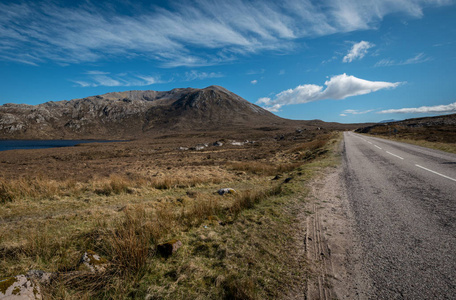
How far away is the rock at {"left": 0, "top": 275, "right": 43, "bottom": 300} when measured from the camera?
8.70ft

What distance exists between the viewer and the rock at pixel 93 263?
368cm

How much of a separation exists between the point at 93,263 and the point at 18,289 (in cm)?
114

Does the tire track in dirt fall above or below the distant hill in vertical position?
below

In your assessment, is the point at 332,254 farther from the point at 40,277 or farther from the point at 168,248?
the point at 40,277

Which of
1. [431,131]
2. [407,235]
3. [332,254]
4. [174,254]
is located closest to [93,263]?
[174,254]

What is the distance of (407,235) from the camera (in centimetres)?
401

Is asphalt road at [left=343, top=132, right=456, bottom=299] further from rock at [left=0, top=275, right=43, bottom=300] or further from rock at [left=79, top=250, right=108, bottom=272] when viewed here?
rock at [left=0, top=275, right=43, bottom=300]

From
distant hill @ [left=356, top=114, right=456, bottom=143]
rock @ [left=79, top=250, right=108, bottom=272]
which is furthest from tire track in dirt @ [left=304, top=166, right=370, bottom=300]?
distant hill @ [left=356, top=114, right=456, bottom=143]

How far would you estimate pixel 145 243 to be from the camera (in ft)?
14.4

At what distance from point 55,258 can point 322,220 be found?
6.64 m

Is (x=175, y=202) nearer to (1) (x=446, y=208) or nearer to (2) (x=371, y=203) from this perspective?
(2) (x=371, y=203)

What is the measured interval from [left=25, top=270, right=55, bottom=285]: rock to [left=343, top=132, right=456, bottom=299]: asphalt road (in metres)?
5.23

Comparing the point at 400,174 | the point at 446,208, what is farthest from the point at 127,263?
the point at 400,174

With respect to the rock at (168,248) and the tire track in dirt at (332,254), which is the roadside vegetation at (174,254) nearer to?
the rock at (168,248)
